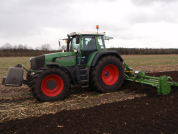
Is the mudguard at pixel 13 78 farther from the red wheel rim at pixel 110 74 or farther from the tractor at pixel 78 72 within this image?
the red wheel rim at pixel 110 74

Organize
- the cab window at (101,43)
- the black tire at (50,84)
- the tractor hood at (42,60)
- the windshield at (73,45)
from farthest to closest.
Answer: the cab window at (101,43)
the windshield at (73,45)
the tractor hood at (42,60)
the black tire at (50,84)

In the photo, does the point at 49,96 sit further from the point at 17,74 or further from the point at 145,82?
the point at 145,82

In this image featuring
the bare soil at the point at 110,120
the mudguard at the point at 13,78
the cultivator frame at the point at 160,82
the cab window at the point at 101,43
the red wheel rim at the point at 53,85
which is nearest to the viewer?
the bare soil at the point at 110,120

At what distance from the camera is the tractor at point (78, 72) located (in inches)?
212

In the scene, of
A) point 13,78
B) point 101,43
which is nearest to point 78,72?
point 101,43

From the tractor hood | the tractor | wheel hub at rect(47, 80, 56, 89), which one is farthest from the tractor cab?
wheel hub at rect(47, 80, 56, 89)

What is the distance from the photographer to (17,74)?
17.8ft

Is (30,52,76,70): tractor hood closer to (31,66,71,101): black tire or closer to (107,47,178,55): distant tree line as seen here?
(31,66,71,101): black tire

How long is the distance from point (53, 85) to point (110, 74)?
2.50 meters

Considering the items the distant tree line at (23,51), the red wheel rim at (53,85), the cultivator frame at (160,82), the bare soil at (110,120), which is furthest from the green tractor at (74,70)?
the distant tree line at (23,51)

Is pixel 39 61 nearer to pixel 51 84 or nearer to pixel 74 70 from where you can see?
pixel 51 84

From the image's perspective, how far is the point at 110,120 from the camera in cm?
396

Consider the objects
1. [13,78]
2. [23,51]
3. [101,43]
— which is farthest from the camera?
[23,51]

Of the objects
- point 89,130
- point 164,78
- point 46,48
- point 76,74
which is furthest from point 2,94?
point 46,48
